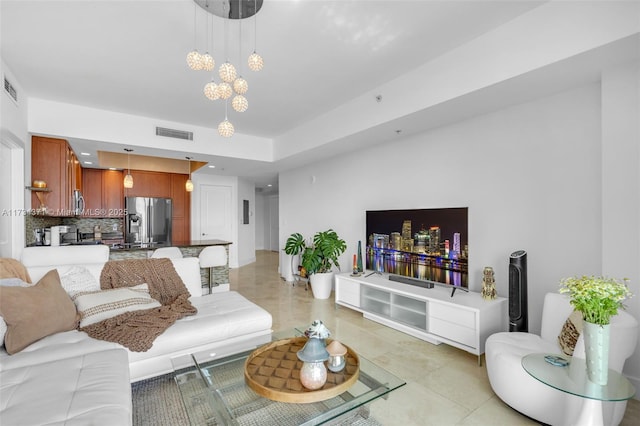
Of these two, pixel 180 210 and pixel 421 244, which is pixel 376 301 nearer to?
pixel 421 244

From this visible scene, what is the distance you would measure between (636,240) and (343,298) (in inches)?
116

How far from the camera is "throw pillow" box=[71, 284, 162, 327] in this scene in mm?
2371

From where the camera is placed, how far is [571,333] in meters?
1.95

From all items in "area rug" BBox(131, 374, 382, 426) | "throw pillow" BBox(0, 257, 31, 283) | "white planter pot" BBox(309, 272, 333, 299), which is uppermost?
"throw pillow" BBox(0, 257, 31, 283)

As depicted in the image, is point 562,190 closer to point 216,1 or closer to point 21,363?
point 216,1

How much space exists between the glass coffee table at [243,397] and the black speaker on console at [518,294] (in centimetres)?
147

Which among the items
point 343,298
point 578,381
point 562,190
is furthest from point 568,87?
point 343,298

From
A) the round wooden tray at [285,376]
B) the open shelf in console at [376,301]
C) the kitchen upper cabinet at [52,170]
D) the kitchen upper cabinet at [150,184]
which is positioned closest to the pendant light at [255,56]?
the round wooden tray at [285,376]

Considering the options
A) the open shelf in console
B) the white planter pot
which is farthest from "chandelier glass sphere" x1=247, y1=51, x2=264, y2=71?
the white planter pot

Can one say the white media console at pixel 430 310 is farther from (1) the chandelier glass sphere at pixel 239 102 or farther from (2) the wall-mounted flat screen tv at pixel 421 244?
(1) the chandelier glass sphere at pixel 239 102

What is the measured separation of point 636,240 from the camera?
208 centimetres

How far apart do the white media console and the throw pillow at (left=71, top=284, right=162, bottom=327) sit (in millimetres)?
2352

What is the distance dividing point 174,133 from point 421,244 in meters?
3.85

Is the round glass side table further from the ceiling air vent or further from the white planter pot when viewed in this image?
the ceiling air vent
